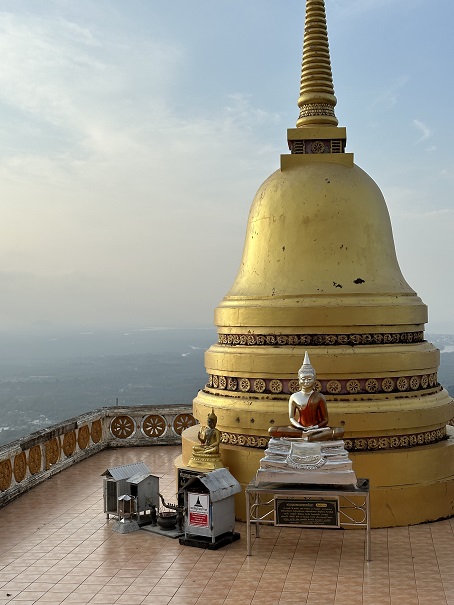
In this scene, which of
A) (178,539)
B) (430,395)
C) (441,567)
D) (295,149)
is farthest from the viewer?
(295,149)

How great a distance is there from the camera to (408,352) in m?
13.3

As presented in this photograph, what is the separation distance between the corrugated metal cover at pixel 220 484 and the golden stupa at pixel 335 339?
99cm

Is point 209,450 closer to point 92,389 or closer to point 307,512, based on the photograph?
point 307,512

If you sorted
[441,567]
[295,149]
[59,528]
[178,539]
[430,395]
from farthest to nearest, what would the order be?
[295,149], [430,395], [59,528], [178,539], [441,567]

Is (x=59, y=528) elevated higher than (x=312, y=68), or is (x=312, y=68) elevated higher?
(x=312, y=68)

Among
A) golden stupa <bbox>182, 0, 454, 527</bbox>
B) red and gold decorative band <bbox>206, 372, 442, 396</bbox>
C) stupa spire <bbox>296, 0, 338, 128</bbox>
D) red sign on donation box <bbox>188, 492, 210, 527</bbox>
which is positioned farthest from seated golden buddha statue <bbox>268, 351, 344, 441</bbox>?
stupa spire <bbox>296, 0, 338, 128</bbox>

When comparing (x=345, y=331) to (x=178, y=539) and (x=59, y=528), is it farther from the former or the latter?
(x=59, y=528)

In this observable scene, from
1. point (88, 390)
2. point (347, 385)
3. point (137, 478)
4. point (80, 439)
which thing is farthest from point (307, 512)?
point (88, 390)

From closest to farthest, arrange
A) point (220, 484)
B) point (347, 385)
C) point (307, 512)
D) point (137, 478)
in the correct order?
point (307, 512)
point (220, 484)
point (137, 478)
point (347, 385)

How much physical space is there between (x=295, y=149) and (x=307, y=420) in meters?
6.21

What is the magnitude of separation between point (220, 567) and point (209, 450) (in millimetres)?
2461

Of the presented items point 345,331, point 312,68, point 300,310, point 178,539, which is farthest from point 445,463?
point 312,68

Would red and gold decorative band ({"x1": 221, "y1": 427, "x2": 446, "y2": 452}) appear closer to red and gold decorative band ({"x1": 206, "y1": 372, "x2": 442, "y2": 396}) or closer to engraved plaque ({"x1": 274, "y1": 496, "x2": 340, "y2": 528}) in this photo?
red and gold decorative band ({"x1": 206, "y1": 372, "x2": 442, "y2": 396})

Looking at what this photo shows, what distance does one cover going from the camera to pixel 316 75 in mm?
16047
